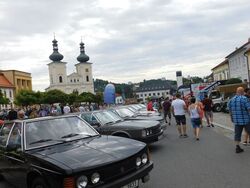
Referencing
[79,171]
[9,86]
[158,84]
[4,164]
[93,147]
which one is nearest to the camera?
[79,171]

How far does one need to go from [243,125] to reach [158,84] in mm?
157758

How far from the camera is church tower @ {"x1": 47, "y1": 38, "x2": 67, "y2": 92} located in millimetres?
130750

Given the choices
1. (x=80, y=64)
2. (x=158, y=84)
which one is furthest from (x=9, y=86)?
(x=158, y=84)

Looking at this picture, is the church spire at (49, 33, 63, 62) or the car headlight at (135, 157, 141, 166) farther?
the church spire at (49, 33, 63, 62)

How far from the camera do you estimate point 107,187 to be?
5.45 metres

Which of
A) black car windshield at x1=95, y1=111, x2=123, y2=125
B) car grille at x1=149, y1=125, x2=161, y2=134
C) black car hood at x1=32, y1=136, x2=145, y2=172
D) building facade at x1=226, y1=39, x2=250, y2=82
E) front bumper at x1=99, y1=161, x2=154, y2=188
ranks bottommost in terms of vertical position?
front bumper at x1=99, y1=161, x2=154, y2=188

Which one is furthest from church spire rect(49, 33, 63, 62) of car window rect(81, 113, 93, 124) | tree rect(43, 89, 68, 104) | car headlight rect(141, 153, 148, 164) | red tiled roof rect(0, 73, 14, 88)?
car headlight rect(141, 153, 148, 164)

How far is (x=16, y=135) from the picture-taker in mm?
6980

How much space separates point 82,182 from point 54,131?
1.83 meters

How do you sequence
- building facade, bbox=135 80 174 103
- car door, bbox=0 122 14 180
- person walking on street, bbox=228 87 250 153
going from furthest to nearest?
1. building facade, bbox=135 80 174 103
2. person walking on street, bbox=228 87 250 153
3. car door, bbox=0 122 14 180

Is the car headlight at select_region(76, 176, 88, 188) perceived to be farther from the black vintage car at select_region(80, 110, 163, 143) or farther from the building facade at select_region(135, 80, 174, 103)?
the building facade at select_region(135, 80, 174, 103)

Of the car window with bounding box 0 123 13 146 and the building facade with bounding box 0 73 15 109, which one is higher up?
the building facade with bounding box 0 73 15 109

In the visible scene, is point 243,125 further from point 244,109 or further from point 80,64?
point 80,64

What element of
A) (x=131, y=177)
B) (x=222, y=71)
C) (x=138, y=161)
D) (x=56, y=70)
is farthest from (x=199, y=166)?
(x=56, y=70)
